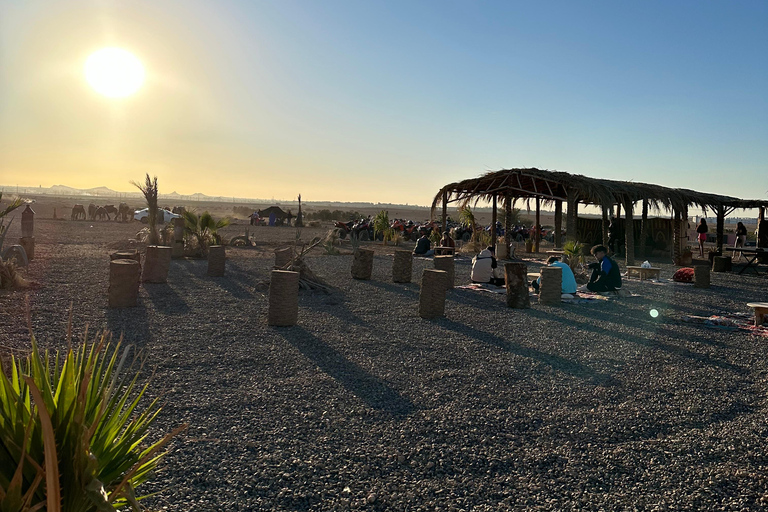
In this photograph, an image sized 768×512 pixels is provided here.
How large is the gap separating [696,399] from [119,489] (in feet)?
16.1

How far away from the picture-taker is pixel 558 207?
1864cm

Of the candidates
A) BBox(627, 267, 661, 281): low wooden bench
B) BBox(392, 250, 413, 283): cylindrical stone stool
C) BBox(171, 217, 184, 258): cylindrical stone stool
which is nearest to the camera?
BBox(392, 250, 413, 283): cylindrical stone stool

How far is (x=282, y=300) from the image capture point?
23.6 ft

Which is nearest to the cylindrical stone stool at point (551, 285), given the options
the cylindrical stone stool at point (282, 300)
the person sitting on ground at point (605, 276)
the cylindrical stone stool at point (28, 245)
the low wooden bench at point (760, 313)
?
the person sitting on ground at point (605, 276)

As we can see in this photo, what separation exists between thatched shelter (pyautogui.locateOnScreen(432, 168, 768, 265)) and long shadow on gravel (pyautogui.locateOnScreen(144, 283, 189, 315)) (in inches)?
419

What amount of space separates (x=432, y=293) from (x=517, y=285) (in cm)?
175

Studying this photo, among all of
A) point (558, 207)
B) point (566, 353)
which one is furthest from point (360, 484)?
point (558, 207)

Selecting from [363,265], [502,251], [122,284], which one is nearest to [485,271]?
[363,265]

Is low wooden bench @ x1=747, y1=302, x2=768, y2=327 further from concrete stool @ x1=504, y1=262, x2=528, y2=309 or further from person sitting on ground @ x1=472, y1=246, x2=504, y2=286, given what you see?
person sitting on ground @ x1=472, y1=246, x2=504, y2=286

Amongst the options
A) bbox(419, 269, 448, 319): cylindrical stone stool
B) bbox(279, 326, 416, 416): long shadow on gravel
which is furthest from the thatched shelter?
bbox(279, 326, 416, 416): long shadow on gravel

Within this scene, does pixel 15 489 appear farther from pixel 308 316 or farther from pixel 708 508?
pixel 308 316

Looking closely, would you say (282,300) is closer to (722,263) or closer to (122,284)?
(122,284)

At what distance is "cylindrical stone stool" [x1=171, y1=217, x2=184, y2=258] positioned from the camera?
1478 cm

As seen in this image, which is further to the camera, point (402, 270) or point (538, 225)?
point (538, 225)
